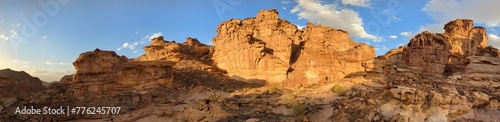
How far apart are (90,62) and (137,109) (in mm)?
3610

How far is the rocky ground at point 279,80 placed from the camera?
10375 mm

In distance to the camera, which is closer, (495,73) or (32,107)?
(495,73)

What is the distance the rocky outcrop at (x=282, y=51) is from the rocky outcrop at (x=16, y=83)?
1368cm

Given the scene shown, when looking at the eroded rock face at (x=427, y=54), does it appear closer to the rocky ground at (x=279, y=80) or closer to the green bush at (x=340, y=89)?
the rocky ground at (x=279, y=80)

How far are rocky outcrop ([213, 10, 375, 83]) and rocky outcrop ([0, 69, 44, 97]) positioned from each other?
1368 cm

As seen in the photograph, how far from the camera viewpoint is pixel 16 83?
25344 mm

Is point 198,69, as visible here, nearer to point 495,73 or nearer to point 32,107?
point 32,107

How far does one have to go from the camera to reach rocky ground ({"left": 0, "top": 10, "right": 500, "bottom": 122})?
10.4 meters

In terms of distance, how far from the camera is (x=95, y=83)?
62.1ft

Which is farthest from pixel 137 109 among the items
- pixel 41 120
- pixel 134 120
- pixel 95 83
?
pixel 41 120

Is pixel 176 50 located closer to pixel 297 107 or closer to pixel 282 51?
pixel 282 51

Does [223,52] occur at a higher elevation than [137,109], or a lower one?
higher

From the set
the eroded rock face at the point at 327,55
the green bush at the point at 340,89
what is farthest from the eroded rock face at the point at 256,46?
the green bush at the point at 340,89

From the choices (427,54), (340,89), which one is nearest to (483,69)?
(340,89)
